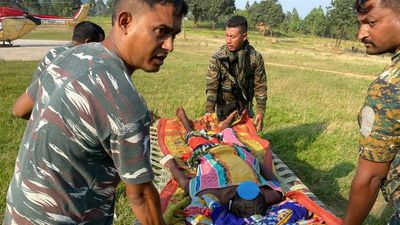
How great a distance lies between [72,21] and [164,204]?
112ft

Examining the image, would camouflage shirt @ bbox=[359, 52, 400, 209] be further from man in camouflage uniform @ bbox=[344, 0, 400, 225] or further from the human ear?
the human ear

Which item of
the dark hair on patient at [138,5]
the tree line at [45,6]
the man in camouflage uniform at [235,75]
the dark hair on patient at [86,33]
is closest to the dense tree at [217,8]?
the tree line at [45,6]

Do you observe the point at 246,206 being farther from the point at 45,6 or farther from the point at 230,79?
the point at 45,6

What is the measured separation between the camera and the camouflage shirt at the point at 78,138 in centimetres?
124

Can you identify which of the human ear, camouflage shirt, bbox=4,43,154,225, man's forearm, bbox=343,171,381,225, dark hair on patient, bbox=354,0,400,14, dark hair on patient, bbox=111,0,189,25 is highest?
dark hair on patient, bbox=354,0,400,14

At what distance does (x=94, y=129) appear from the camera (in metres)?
1.26

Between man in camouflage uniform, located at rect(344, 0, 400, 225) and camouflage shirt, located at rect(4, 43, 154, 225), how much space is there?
1.05 m

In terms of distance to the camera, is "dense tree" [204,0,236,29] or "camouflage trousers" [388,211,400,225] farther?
"dense tree" [204,0,236,29]

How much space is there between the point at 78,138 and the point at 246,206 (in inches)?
76.3

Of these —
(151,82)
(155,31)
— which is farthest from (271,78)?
(155,31)

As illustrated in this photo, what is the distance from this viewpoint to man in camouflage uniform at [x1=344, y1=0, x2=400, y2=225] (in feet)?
5.20

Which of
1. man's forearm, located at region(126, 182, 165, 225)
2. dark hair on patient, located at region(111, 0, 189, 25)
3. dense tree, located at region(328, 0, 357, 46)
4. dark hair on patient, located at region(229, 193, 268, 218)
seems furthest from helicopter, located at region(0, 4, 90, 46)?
dense tree, located at region(328, 0, 357, 46)

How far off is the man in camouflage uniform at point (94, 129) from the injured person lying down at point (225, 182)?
5.13 feet

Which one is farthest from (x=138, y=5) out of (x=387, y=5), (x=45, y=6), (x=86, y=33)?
(x=45, y=6)
